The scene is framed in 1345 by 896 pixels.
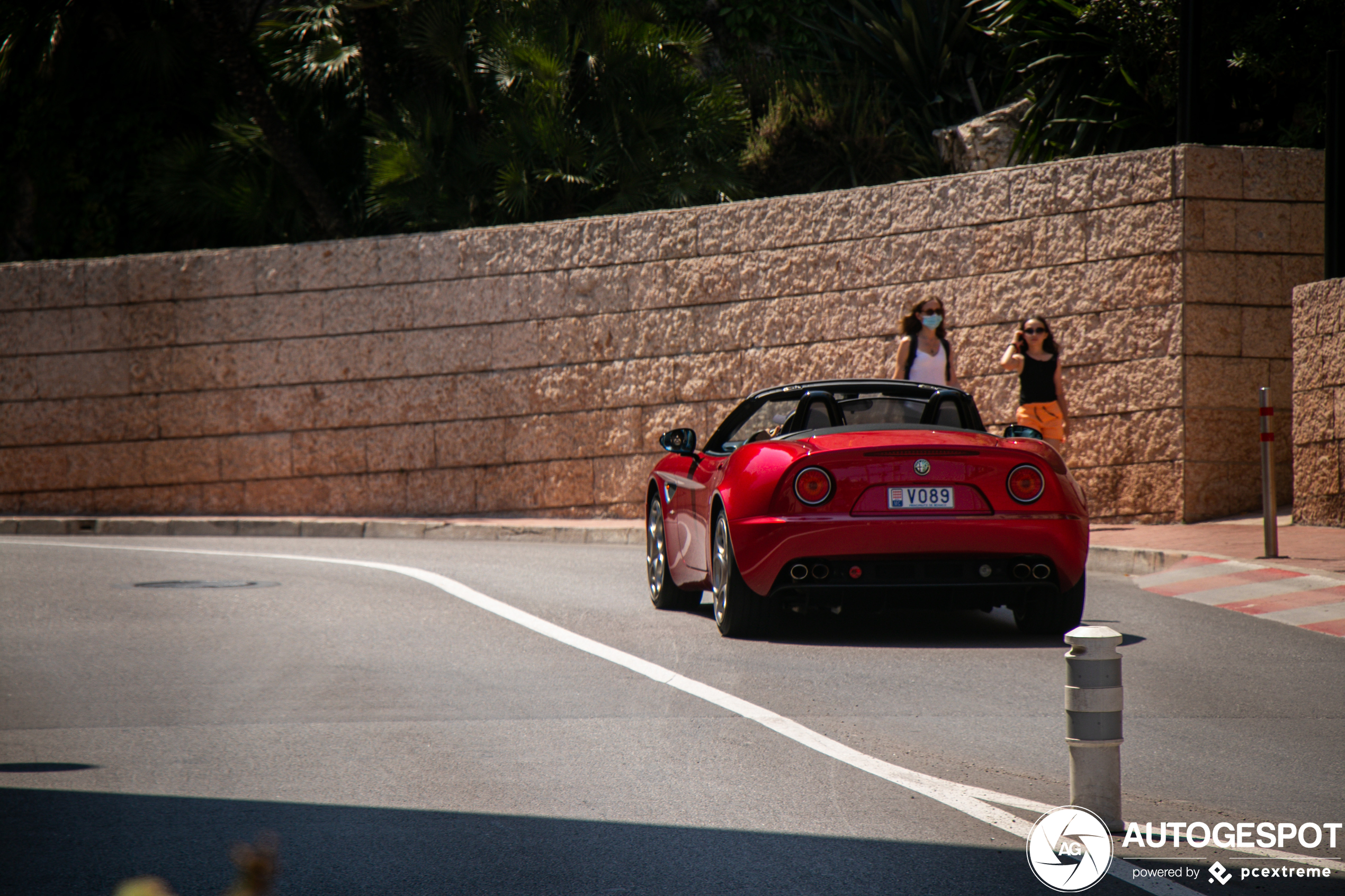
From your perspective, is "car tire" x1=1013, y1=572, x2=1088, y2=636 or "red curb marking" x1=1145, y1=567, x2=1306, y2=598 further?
"red curb marking" x1=1145, y1=567, x2=1306, y2=598

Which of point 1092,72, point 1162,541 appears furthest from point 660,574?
point 1092,72

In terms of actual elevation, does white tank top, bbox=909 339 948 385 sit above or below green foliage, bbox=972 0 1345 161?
below

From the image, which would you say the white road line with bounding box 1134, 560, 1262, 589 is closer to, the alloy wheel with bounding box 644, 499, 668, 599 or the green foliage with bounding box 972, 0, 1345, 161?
the alloy wheel with bounding box 644, 499, 668, 599

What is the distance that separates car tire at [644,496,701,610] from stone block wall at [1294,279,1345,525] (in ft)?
18.3

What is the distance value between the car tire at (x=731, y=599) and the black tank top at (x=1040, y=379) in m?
4.87

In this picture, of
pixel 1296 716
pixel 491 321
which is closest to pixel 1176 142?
pixel 491 321

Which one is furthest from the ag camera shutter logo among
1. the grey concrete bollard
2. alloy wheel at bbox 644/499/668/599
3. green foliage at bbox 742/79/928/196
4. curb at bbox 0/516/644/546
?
green foliage at bbox 742/79/928/196

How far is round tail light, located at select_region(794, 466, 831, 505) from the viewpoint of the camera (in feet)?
24.6

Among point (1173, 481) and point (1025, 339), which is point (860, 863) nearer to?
point (1025, 339)

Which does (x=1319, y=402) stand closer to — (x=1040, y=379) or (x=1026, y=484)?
(x=1040, y=379)

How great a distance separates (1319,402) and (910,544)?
6.21 metres

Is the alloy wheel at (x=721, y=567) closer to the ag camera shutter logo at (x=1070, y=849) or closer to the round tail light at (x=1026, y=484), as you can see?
the round tail light at (x=1026, y=484)

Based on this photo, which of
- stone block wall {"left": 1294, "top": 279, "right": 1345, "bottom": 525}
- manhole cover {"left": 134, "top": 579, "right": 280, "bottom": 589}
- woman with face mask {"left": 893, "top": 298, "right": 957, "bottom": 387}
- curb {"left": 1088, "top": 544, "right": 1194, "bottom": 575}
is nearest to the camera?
manhole cover {"left": 134, "top": 579, "right": 280, "bottom": 589}

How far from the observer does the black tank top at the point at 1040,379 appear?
12.1m
